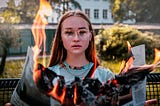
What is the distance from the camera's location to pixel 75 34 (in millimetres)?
1543

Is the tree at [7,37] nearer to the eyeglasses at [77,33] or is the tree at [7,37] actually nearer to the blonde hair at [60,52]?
the blonde hair at [60,52]

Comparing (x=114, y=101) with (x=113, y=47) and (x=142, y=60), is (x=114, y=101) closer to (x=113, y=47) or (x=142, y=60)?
(x=142, y=60)

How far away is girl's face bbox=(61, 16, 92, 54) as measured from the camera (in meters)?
1.55

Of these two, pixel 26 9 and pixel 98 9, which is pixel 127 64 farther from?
pixel 98 9

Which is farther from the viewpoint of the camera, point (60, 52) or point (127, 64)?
point (60, 52)

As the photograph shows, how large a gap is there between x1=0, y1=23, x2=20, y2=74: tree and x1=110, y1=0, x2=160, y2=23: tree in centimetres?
1594

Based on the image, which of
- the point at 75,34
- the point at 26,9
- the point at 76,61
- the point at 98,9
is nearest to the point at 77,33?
the point at 75,34

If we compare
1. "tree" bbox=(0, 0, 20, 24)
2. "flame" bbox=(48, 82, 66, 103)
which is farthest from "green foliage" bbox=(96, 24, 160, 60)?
"flame" bbox=(48, 82, 66, 103)

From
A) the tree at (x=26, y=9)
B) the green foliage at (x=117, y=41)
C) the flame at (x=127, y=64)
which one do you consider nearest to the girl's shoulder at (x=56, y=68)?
the flame at (x=127, y=64)

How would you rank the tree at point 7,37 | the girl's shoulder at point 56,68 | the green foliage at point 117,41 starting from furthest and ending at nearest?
1. the green foliage at point 117,41
2. the tree at point 7,37
3. the girl's shoulder at point 56,68

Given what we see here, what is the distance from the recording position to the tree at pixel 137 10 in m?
25.5

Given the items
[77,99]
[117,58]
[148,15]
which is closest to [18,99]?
[77,99]

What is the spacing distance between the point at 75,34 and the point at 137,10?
88.4 feet

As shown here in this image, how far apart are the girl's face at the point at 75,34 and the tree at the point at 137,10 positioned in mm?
23483
